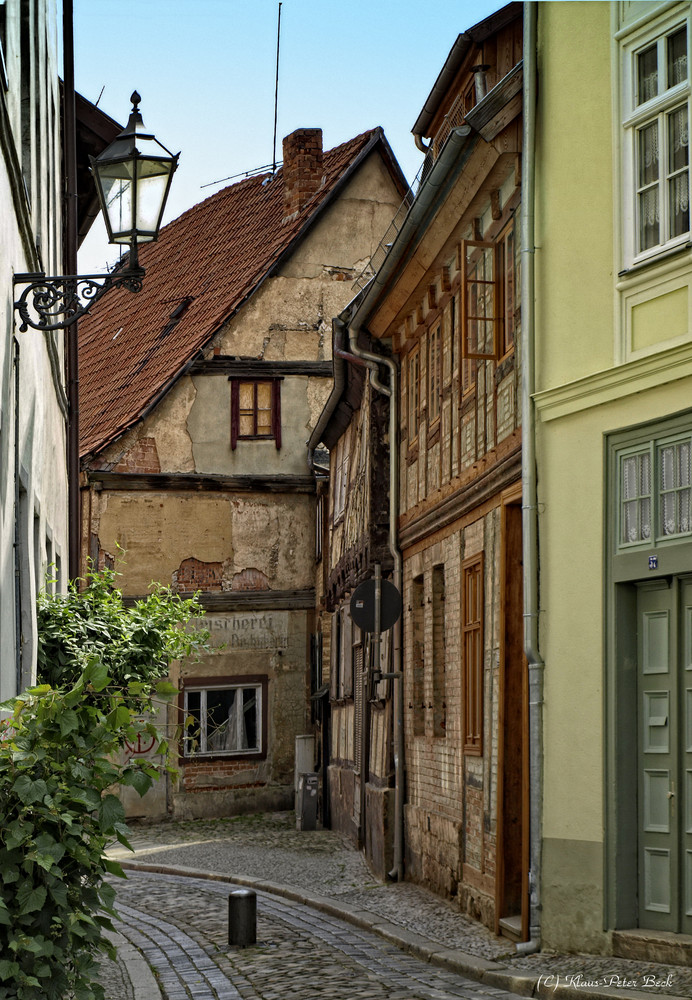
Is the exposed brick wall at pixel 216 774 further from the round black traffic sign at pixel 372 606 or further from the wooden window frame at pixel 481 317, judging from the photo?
the wooden window frame at pixel 481 317

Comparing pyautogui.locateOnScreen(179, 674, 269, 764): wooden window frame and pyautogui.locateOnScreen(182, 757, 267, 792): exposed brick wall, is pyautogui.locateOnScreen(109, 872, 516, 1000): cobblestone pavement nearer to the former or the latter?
pyautogui.locateOnScreen(182, 757, 267, 792): exposed brick wall

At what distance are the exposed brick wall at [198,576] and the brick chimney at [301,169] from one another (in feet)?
22.3

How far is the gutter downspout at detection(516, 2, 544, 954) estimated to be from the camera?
954cm

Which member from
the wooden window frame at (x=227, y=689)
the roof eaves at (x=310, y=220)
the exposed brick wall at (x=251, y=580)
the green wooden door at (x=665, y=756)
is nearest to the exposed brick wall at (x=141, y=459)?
the roof eaves at (x=310, y=220)

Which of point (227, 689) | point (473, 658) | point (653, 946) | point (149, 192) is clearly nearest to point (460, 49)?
point (473, 658)

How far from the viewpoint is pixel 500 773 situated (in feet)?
36.0

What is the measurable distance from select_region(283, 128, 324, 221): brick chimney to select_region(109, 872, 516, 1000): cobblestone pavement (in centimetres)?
1543

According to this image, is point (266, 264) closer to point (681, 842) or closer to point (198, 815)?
point (198, 815)

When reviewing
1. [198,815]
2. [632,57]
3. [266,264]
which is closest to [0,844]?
[632,57]

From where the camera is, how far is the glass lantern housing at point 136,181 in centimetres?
829

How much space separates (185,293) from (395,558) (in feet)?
43.4

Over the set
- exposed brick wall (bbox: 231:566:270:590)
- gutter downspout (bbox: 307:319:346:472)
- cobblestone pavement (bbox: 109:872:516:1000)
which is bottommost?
cobblestone pavement (bbox: 109:872:516:1000)

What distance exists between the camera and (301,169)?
26250 millimetres

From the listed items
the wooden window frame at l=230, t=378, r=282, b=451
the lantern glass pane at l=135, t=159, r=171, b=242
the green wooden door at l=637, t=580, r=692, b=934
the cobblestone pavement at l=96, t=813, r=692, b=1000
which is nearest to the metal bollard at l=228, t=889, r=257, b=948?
the cobblestone pavement at l=96, t=813, r=692, b=1000
